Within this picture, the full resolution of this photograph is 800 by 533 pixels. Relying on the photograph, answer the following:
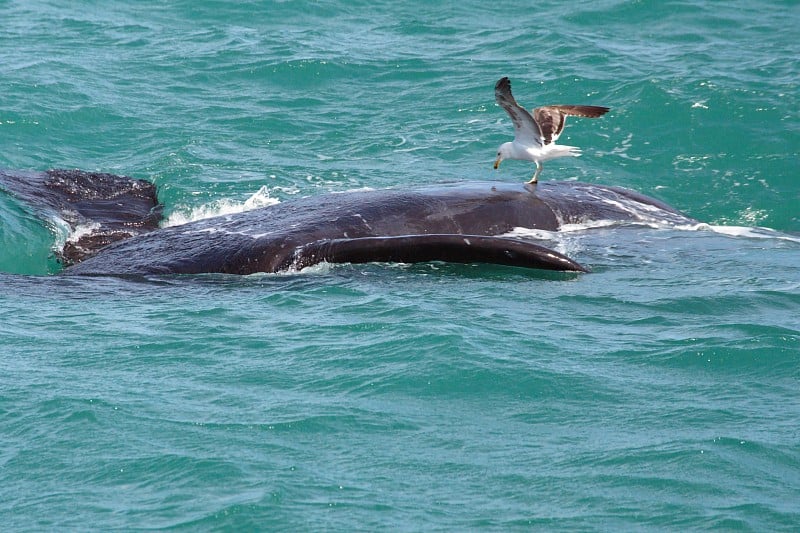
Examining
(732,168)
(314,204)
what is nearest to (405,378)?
(314,204)

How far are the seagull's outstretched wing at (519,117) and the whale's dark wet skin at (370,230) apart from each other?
563mm

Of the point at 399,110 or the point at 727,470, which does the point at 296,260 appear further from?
the point at 399,110

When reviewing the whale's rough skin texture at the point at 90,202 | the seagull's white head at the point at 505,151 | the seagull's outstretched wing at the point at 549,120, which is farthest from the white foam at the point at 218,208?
the seagull's outstretched wing at the point at 549,120

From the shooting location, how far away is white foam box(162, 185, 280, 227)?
12195mm

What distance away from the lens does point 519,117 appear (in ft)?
36.0

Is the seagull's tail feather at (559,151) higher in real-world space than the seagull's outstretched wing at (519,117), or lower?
lower

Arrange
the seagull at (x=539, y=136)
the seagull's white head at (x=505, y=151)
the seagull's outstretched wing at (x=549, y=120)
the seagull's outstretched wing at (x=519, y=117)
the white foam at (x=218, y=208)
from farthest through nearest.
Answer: the white foam at (x=218, y=208) → the seagull's white head at (x=505, y=151) → the seagull's outstretched wing at (x=549, y=120) → the seagull at (x=539, y=136) → the seagull's outstretched wing at (x=519, y=117)

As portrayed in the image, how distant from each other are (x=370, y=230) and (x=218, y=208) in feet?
11.4

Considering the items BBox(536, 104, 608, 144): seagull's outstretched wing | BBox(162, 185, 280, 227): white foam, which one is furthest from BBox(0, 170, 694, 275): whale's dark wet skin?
BBox(162, 185, 280, 227): white foam

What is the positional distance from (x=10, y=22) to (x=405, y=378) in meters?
16.8

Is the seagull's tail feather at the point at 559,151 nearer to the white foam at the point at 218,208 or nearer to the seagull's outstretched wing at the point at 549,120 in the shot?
the seagull's outstretched wing at the point at 549,120

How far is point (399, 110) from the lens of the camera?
17.3 meters

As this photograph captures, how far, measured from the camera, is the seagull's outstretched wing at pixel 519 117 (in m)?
10.6

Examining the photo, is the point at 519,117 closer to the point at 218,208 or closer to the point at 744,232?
the point at 744,232
